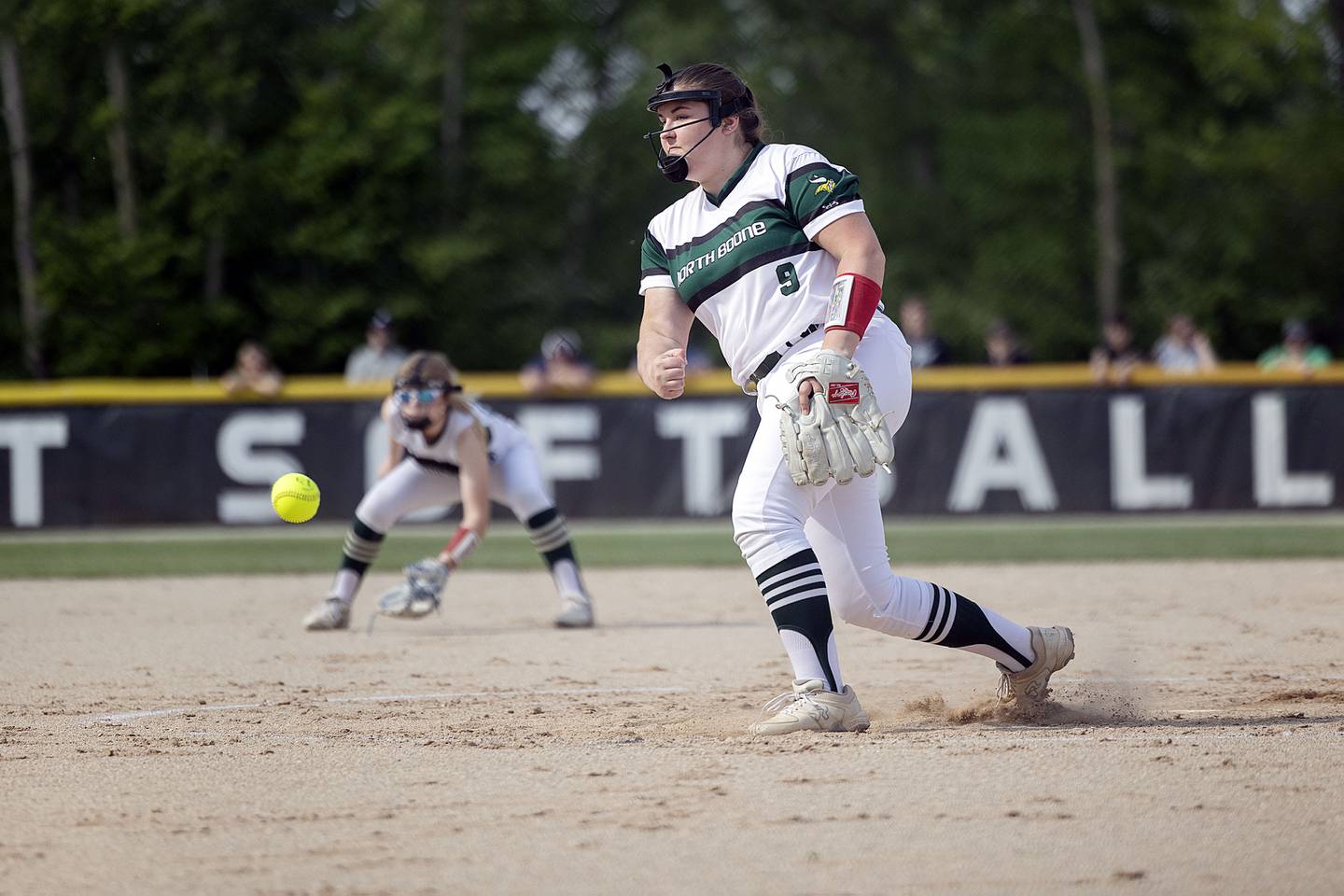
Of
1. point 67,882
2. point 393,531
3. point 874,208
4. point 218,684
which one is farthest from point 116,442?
point 874,208

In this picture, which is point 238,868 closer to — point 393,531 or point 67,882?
point 67,882

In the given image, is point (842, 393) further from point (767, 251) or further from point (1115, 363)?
point (1115, 363)

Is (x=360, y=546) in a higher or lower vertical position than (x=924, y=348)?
lower

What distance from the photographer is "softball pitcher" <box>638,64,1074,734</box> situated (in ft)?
15.9

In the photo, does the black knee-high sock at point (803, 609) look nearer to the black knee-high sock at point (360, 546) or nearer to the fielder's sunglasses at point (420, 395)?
the fielder's sunglasses at point (420, 395)

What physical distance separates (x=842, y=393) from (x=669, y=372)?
1.83ft

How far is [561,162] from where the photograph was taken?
3070 centimetres

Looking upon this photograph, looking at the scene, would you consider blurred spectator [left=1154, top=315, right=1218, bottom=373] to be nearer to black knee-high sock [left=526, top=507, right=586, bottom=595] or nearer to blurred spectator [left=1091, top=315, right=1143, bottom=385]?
blurred spectator [left=1091, top=315, right=1143, bottom=385]

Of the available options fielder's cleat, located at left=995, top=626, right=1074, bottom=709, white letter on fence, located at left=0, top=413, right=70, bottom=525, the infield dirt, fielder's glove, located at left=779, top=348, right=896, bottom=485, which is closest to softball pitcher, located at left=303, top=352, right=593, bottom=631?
the infield dirt

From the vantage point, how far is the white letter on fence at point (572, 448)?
50.8 ft

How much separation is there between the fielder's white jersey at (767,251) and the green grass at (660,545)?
6.74 m

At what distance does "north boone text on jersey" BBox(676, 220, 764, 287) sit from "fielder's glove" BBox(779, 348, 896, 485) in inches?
17.6

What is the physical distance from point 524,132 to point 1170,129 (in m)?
11.2

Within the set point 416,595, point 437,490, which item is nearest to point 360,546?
point 437,490
